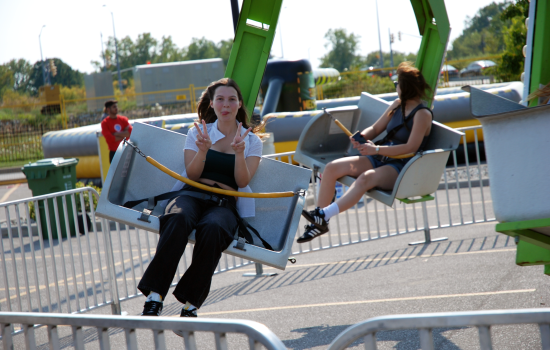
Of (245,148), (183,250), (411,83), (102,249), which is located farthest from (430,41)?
(102,249)

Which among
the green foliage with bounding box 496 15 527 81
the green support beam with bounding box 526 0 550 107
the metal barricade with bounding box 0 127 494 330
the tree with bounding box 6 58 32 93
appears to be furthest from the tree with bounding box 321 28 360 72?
the green support beam with bounding box 526 0 550 107

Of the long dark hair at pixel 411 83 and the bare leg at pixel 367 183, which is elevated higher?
the long dark hair at pixel 411 83

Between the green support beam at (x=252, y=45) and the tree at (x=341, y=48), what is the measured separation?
99.3m

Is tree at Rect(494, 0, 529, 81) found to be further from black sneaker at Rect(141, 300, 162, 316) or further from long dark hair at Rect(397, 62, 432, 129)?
black sneaker at Rect(141, 300, 162, 316)

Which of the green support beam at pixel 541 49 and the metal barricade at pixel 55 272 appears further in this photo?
the metal barricade at pixel 55 272

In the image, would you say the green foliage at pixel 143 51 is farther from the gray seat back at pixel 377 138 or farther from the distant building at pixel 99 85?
the gray seat back at pixel 377 138

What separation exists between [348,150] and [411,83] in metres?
1.23

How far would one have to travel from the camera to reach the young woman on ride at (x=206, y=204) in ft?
9.98

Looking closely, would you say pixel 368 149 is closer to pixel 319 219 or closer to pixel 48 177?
pixel 319 219

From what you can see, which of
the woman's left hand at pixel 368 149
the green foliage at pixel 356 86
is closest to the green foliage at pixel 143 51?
the green foliage at pixel 356 86

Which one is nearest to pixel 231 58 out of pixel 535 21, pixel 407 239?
pixel 535 21

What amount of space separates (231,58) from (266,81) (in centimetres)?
1031

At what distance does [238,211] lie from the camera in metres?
3.72

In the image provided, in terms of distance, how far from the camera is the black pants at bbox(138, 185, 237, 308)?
300 centimetres
